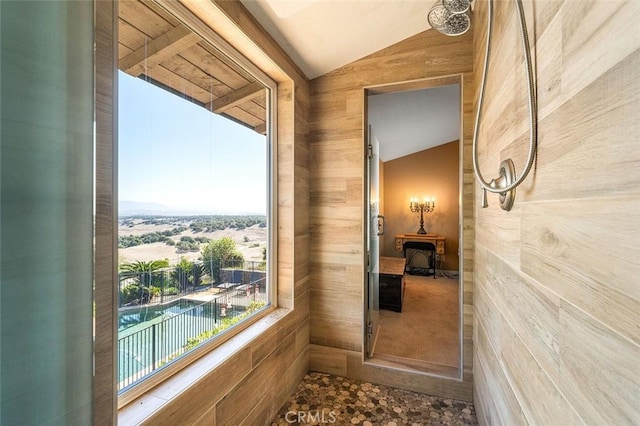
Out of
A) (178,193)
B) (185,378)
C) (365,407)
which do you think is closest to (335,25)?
(178,193)

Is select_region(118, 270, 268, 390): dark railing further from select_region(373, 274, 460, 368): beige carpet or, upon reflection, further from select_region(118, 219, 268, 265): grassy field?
select_region(373, 274, 460, 368): beige carpet

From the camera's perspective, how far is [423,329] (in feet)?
9.80

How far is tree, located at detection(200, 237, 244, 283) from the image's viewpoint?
1.36 meters

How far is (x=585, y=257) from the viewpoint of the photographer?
0.60 m

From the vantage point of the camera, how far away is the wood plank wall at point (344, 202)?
2.01 m

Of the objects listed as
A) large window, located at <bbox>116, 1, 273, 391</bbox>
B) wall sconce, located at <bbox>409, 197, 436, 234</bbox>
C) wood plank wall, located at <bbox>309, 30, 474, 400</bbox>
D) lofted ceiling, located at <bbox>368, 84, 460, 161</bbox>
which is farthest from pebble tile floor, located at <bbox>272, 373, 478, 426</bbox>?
wall sconce, located at <bbox>409, 197, 436, 234</bbox>

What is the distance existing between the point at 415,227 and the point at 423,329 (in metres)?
3.43

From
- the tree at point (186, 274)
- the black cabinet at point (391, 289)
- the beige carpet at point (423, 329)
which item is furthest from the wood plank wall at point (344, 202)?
the black cabinet at point (391, 289)

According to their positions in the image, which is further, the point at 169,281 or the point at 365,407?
the point at 365,407

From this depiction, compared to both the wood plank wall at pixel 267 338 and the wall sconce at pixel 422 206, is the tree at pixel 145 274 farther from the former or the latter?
the wall sconce at pixel 422 206

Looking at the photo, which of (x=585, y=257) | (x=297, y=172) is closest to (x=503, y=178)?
(x=585, y=257)

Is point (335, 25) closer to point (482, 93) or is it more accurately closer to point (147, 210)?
point (482, 93)

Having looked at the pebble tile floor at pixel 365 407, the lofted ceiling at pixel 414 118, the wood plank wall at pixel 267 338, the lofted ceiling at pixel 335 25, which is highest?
the lofted ceiling at pixel 414 118

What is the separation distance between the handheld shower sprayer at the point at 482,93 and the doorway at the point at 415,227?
0.54 m
